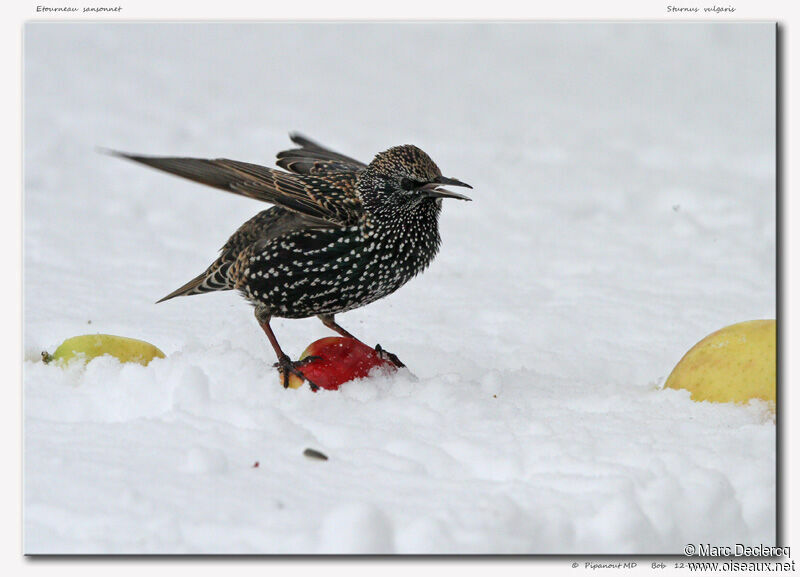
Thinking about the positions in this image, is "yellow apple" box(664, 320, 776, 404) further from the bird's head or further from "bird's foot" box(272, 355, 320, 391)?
"bird's foot" box(272, 355, 320, 391)

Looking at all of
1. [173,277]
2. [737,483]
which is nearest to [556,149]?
[173,277]

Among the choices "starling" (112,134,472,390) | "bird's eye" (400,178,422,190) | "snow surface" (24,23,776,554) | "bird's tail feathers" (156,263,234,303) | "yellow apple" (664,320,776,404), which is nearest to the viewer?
"snow surface" (24,23,776,554)

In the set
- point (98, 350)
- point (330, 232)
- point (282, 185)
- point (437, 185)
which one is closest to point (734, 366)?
point (437, 185)

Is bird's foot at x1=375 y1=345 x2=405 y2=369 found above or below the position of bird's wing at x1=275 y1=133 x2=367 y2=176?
below

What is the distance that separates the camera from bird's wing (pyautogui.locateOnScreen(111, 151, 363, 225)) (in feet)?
13.5

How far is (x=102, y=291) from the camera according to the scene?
561 cm

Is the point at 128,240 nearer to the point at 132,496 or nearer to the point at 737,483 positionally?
the point at 132,496

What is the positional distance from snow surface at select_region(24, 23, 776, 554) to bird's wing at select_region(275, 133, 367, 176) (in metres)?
0.85

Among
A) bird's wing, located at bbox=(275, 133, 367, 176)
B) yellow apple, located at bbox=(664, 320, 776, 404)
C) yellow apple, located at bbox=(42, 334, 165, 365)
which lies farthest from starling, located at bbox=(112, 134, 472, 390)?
yellow apple, located at bbox=(664, 320, 776, 404)

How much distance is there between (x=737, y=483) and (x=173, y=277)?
3.68 m

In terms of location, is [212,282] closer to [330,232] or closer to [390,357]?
[330,232]

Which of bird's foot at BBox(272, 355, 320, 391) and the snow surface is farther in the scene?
bird's foot at BBox(272, 355, 320, 391)

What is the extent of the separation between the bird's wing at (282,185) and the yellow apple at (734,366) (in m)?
1.48

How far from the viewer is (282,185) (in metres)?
4.33
